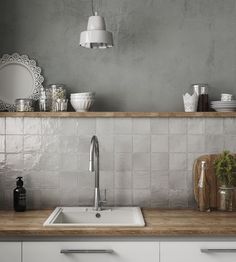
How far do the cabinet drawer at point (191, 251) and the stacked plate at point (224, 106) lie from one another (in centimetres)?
92

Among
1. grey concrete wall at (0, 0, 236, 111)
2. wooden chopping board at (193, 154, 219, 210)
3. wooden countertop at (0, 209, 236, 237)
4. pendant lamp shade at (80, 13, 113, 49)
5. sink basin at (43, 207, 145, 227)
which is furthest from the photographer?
grey concrete wall at (0, 0, 236, 111)

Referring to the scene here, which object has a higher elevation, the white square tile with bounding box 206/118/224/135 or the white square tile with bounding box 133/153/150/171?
the white square tile with bounding box 206/118/224/135

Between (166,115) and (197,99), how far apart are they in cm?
23

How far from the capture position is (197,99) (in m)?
3.03

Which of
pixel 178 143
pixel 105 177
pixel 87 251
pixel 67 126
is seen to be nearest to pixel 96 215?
pixel 105 177

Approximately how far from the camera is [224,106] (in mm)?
2992

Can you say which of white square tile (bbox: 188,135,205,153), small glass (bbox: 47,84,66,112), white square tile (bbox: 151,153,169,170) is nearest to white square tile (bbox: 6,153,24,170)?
small glass (bbox: 47,84,66,112)

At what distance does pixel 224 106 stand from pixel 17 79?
137 cm

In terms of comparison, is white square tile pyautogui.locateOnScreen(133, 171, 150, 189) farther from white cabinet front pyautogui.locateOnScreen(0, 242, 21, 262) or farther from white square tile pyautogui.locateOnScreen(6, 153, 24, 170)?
white cabinet front pyautogui.locateOnScreen(0, 242, 21, 262)

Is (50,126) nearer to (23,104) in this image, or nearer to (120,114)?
(23,104)

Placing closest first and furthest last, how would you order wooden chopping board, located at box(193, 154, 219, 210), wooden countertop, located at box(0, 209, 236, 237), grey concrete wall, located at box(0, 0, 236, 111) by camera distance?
wooden countertop, located at box(0, 209, 236, 237), wooden chopping board, located at box(193, 154, 219, 210), grey concrete wall, located at box(0, 0, 236, 111)

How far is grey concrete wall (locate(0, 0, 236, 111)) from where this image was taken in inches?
123

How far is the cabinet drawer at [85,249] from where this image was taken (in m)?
2.46

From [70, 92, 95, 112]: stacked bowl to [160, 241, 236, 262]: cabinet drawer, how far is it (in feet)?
3.34
